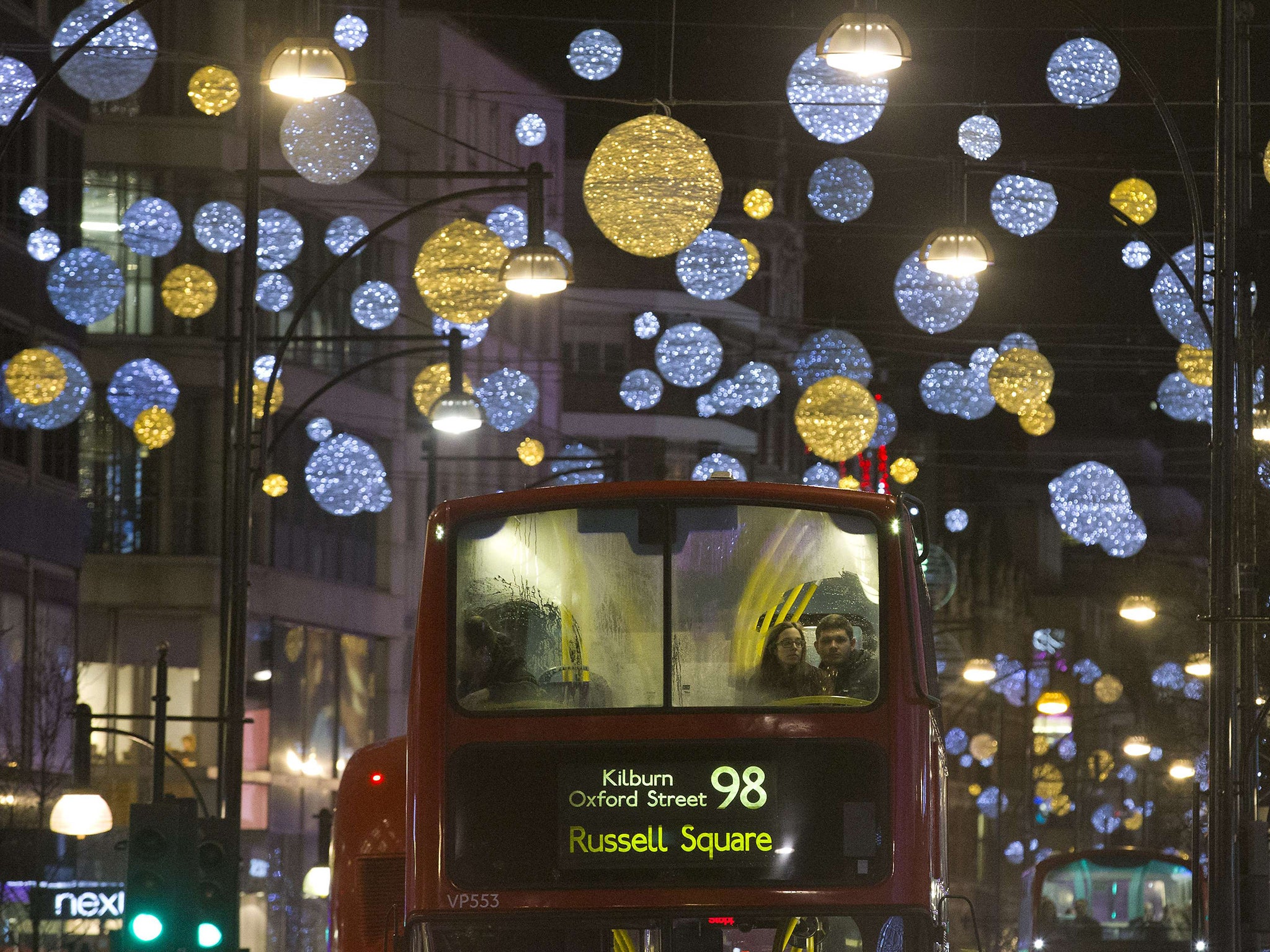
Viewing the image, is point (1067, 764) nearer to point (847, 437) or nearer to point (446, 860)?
point (847, 437)

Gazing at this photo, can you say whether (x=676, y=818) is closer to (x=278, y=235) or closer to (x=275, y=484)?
(x=278, y=235)

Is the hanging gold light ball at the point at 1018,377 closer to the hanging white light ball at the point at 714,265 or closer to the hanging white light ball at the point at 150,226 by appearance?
the hanging white light ball at the point at 714,265

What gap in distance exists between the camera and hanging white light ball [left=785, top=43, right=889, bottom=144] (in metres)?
19.9

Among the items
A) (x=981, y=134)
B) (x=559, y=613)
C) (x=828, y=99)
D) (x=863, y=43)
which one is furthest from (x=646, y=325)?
(x=559, y=613)

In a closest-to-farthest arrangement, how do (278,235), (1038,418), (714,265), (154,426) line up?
(714,265)
(278,235)
(1038,418)
(154,426)

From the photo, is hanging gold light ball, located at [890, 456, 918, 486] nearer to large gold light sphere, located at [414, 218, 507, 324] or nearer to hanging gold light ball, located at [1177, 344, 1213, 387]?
hanging gold light ball, located at [1177, 344, 1213, 387]

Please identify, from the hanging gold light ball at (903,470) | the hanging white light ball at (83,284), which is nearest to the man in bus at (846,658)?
the hanging white light ball at (83,284)

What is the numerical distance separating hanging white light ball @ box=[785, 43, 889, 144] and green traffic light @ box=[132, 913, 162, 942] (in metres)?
9.06

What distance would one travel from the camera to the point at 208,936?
46.4 ft

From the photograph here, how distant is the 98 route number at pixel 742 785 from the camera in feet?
34.1

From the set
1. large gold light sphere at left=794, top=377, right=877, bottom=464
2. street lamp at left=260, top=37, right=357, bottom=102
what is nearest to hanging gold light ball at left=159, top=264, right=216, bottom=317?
large gold light sphere at left=794, top=377, right=877, bottom=464

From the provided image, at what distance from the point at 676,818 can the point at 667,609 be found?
996 mm

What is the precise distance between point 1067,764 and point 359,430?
39.1m

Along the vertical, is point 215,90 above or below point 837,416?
above
